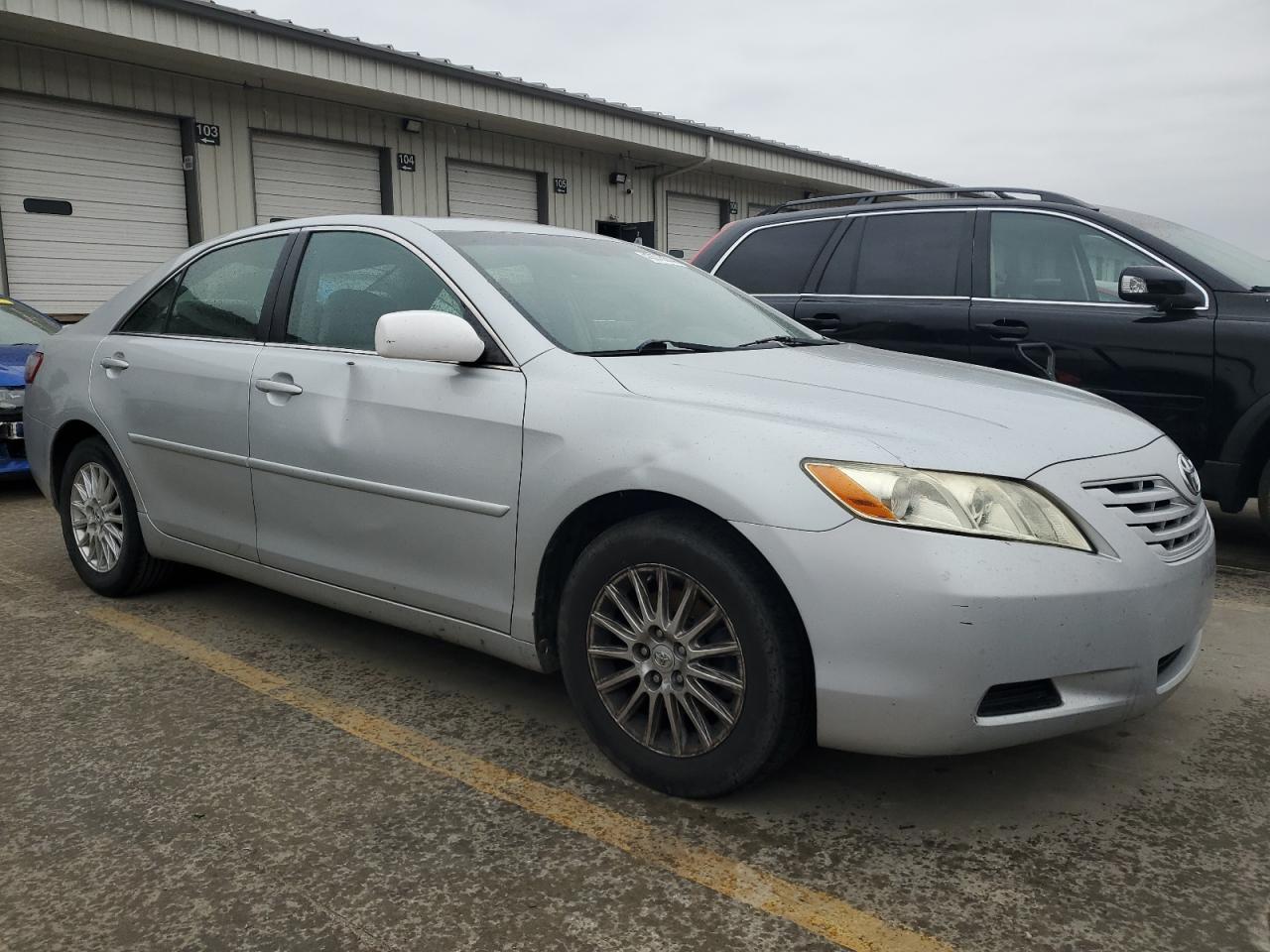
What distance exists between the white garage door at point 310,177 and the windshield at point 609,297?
344 inches

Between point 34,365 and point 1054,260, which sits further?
point 1054,260

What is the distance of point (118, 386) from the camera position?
4.26m

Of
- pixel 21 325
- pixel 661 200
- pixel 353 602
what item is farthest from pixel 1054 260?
pixel 661 200

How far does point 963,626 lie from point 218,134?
11.5 m

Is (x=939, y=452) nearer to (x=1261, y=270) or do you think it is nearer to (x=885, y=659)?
(x=885, y=659)

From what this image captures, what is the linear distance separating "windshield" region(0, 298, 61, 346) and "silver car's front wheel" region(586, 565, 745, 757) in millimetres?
6725

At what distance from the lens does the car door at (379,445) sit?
2990 millimetres

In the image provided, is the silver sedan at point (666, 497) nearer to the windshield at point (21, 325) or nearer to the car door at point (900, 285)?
the car door at point (900, 285)

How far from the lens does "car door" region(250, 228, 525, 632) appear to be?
9.81 feet

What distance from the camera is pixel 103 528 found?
4.47 metres

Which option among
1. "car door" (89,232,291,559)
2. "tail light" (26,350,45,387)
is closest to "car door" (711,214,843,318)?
"car door" (89,232,291,559)

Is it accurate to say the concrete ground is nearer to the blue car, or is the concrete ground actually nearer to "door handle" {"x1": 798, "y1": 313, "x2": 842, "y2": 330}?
"door handle" {"x1": 798, "y1": 313, "x2": 842, "y2": 330}

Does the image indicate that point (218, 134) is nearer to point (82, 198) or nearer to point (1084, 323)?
point (82, 198)

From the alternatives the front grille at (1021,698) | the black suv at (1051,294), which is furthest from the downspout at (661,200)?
the front grille at (1021,698)
